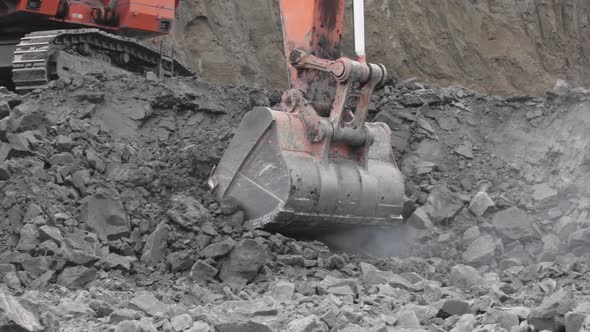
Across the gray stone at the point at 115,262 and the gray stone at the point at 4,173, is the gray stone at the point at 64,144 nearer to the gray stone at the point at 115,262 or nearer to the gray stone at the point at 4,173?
the gray stone at the point at 4,173

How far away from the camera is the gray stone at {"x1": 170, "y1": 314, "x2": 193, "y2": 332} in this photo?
17.7ft

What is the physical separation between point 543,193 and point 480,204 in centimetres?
77

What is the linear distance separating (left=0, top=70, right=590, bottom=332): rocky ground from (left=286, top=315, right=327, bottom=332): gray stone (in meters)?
0.02

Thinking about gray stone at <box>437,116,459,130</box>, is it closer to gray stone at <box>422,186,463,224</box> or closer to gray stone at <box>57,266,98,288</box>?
gray stone at <box>422,186,463,224</box>

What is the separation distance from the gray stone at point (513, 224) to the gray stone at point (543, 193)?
0.50 meters

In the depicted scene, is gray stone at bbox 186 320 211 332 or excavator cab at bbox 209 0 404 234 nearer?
gray stone at bbox 186 320 211 332

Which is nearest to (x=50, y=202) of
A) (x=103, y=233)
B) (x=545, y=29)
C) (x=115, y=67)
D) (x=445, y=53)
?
(x=103, y=233)

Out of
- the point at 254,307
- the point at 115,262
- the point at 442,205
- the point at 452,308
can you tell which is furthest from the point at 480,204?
the point at 254,307

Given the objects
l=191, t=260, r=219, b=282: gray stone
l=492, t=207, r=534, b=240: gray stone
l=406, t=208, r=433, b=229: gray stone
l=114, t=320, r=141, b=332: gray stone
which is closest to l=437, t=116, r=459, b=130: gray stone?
l=492, t=207, r=534, b=240: gray stone

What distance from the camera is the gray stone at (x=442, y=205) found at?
938cm

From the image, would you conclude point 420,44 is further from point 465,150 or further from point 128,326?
point 128,326

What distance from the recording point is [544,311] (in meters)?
5.06

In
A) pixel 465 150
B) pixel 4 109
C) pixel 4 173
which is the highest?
pixel 4 109

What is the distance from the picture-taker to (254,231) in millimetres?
7871
